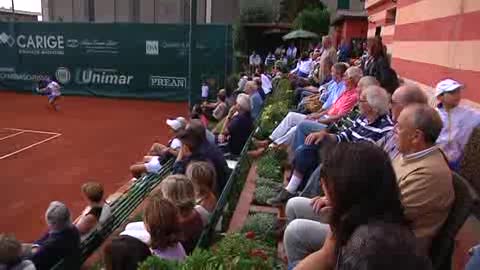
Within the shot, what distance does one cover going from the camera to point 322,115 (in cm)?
614

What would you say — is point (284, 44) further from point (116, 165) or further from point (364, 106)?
point (364, 106)

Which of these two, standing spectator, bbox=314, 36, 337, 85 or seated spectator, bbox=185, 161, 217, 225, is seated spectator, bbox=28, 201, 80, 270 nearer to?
seated spectator, bbox=185, 161, 217, 225

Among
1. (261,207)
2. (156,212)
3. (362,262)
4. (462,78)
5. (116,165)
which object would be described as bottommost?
(116,165)

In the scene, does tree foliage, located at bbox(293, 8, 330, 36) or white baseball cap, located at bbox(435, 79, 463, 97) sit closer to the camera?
white baseball cap, located at bbox(435, 79, 463, 97)

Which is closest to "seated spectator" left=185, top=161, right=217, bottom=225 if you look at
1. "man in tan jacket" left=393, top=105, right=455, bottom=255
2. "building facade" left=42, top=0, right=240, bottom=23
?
"man in tan jacket" left=393, top=105, right=455, bottom=255

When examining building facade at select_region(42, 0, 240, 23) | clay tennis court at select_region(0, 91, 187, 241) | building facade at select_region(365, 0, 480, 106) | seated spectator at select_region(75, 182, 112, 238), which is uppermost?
building facade at select_region(42, 0, 240, 23)

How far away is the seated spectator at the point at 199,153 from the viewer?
196 inches

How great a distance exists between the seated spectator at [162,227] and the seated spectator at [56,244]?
162 centimetres

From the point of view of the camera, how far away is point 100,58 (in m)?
22.2

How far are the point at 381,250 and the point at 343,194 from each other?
0.26m

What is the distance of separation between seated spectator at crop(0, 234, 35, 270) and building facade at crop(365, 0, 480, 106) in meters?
4.45

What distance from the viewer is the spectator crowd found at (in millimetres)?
1752

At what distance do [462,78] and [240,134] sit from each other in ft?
10.6

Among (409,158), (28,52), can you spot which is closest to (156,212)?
(409,158)
